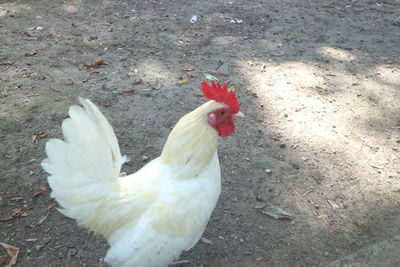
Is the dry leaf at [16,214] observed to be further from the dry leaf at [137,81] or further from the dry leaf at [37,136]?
the dry leaf at [137,81]

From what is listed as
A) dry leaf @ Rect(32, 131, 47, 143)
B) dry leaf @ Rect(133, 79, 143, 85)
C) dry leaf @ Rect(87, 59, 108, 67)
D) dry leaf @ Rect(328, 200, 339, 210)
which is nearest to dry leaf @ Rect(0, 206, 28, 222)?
dry leaf @ Rect(32, 131, 47, 143)

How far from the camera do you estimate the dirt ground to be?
2955 mm

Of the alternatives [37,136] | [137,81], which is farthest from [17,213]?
[137,81]

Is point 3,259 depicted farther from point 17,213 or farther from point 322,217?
point 322,217

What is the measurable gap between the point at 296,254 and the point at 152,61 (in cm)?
365

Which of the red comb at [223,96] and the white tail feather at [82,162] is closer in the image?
the white tail feather at [82,162]

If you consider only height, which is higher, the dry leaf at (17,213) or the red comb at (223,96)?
the red comb at (223,96)

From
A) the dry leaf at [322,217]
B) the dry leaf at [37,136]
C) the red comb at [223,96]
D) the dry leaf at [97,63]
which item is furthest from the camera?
the dry leaf at [97,63]

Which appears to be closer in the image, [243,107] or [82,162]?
[82,162]

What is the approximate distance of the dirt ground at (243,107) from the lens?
296 cm

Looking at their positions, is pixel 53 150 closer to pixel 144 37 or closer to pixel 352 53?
pixel 144 37

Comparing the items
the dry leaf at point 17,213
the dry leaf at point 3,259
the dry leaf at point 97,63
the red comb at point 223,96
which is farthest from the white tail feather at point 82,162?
the dry leaf at point 97,63

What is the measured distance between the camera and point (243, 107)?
177 inches

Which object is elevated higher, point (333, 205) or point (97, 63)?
point (97, 63)
